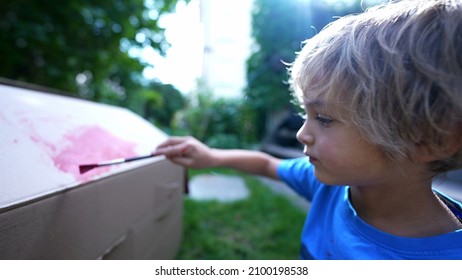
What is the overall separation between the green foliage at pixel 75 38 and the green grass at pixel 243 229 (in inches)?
39.8

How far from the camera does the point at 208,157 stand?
0.64m

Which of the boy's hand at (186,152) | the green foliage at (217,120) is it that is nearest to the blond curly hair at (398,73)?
the boy's hand at (186,152)

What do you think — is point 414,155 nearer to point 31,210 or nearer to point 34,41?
point 31,210

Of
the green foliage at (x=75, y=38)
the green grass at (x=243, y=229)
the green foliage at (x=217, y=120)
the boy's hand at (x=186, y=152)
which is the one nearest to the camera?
the boy's hand at (x=186, y=152)

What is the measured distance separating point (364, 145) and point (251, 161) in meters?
0.36

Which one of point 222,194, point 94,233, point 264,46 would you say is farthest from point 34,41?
point 264,46

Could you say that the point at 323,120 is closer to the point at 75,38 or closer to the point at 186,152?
the point at 186,152

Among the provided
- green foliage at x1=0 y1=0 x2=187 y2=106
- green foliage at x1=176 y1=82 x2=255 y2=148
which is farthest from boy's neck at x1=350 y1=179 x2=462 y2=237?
green foliage at x1=176 y1=82 x2=255 y2=148

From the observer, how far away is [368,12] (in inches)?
15.4

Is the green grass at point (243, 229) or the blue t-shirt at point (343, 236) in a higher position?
the blue t-shirt at point (343, 236)

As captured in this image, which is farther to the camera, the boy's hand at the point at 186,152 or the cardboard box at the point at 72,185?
the boy's hand at the point at 186,152

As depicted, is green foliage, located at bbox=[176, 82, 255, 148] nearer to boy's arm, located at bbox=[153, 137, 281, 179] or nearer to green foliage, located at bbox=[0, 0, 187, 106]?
green foliage, located at bbox=[0, 0, 187, 106]

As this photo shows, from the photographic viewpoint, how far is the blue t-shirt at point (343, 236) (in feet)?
1.18

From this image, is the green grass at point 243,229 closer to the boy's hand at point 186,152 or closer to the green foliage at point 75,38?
the boy's hand at point 186,152
